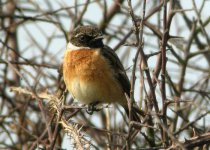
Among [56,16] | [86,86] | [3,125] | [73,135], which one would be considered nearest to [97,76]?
[86,86]

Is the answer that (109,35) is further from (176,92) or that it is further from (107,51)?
(176,92)

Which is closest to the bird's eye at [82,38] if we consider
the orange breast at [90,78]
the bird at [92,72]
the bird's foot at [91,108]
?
the bird at [92,72]

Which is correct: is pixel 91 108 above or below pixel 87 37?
below

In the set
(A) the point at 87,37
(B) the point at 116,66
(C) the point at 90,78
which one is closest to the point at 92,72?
(C) the point at 90,78

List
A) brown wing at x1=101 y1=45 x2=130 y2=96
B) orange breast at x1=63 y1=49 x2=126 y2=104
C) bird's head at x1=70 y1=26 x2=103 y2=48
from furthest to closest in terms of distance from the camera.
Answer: bird's head at x1=70 y1=26 x2=103 y2=48 < brown wing at x1=101 y1=45 x2=130 y2=96 < orange breast at x1=63 y1=49 x2=126 y2=104

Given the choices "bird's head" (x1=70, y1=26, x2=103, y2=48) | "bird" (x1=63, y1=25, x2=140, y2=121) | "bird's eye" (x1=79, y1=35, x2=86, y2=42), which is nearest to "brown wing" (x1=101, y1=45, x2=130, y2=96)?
"bird" (x1=63, y1=25, x2=140, y2=121)

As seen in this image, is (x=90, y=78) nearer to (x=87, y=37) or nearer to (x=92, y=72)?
(x=92, y=72)

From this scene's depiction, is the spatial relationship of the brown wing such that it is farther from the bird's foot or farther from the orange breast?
the bird's foot

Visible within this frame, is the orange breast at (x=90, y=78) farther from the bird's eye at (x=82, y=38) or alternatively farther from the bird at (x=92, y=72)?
the bird's eye at (x=82, y=38)
